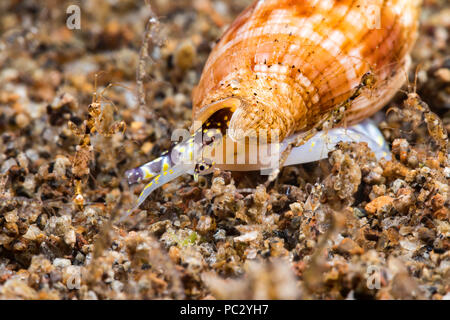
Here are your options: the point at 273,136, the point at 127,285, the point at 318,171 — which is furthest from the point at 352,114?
the point at 127,285

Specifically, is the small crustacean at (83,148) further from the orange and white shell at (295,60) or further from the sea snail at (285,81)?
the orange and white shell at (295,60)

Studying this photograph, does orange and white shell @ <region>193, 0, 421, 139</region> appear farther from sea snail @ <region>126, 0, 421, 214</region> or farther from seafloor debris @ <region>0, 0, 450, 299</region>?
seafloor debris @ <region>0, 0, 450, 299</region>

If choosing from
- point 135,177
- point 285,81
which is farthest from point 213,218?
point 285,81

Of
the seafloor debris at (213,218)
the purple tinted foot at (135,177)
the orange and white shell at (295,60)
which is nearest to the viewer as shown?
the seafloor debris at (213,218)

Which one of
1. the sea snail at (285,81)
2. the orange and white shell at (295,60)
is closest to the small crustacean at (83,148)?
the sea snail at (285,81)

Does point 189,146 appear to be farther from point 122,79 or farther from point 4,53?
point 4,53

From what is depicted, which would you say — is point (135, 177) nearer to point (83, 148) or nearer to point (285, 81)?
point (83, 148)
